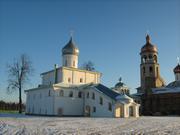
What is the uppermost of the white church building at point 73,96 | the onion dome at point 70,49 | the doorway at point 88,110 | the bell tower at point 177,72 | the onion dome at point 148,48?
the onion dome at point 148,48

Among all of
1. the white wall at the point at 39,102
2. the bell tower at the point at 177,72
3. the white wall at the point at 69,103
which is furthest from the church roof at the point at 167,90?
the white wall at the point at 39,102

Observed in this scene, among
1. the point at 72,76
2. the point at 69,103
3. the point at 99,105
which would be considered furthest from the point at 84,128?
the point at 72,76

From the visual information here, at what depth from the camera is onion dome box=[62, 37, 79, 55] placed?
4134cm

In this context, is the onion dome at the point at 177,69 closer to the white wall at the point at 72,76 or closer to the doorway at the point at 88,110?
the white wall at the point at 72,76

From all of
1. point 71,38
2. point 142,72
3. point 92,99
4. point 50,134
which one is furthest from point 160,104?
point 50,134

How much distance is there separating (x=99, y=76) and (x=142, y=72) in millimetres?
14312

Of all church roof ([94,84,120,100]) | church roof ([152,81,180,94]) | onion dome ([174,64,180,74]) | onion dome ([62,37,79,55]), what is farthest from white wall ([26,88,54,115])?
onion dome ([174,64,180,74])

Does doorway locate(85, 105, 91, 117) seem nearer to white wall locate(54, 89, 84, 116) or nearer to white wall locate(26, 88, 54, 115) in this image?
white wall locate(54, 89, 84, 116)

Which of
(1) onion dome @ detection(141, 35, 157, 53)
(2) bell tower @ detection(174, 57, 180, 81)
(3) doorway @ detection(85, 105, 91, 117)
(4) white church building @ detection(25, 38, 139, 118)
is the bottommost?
(3) doorway @ detection(85, 105, 91, 117)

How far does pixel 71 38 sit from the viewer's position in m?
42.9

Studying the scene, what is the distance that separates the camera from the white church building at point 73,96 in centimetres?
3334

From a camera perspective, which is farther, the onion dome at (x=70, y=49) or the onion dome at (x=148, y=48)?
the onion dome at (x=148, y=48)

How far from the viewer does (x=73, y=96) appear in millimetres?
36562

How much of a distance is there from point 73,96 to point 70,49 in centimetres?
912
